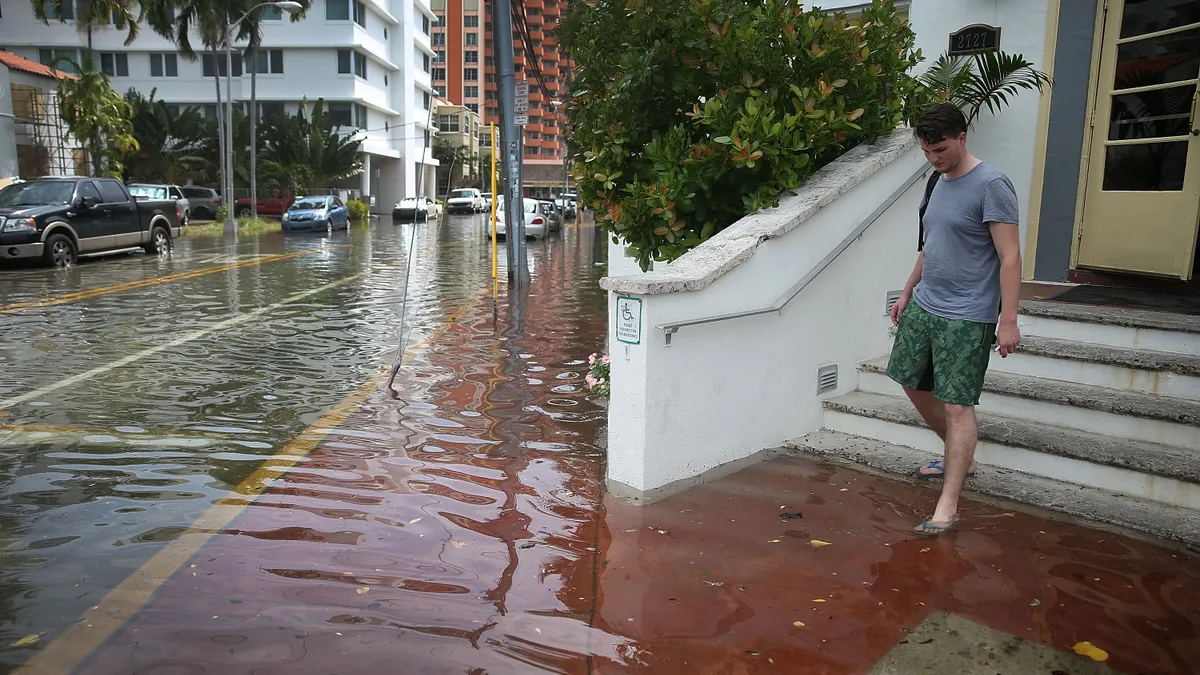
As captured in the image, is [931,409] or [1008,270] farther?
[931,409]

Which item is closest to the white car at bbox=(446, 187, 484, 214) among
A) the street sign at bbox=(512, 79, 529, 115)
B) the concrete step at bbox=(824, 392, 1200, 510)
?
the street sign at bbox=(512, 79, 529, 115)

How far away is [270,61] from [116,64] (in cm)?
Answer: 1004

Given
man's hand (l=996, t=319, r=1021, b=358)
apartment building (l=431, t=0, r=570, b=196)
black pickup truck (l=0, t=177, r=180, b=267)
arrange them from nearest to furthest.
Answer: man's hand (l=996, t=319, r=1021, b=358)
black pickup truck (l=0, t=177, r=180, b=267)
apartment building (l=431, t=0, r=570, b=196)

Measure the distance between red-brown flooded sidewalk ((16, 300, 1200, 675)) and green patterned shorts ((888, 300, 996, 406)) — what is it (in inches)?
24.7

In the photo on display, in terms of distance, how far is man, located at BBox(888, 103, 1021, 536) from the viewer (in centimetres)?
378

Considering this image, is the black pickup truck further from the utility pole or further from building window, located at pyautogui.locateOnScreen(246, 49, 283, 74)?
building window, located at pyautogui.locateOnScreen(246, 49, 283, 74)

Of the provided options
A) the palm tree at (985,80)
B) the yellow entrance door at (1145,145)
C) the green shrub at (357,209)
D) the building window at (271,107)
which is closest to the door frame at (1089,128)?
the yellow entrance door at (1145,145)

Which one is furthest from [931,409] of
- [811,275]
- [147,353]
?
[147,353]

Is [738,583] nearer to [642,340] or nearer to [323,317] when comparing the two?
[642,340]

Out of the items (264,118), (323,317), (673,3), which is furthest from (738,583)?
(264,118)

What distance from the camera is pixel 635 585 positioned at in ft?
11.5

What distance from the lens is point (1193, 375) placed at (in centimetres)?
445

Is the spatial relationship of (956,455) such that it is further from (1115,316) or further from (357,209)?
(357,209)

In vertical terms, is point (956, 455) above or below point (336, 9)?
below
